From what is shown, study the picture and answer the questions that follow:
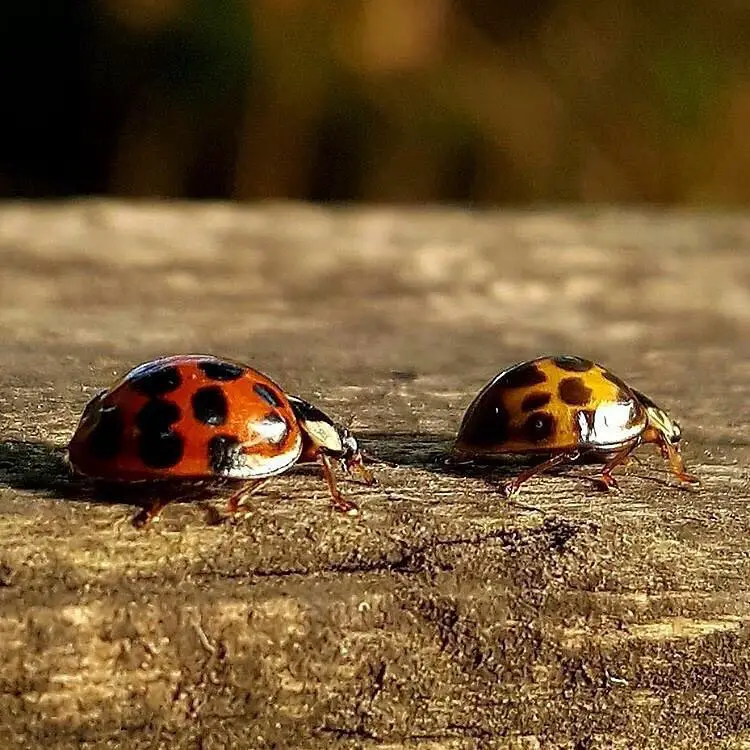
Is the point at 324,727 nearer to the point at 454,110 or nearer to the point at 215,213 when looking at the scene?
the point at 215,213

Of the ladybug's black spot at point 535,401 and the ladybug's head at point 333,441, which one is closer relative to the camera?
the ladybug's head at point 333,441

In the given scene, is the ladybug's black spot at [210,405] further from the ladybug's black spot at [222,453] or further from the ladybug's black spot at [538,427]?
the ladybug's black spot at [538,427]

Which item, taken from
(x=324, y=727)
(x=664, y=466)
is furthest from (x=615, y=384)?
(x=324, y=727)

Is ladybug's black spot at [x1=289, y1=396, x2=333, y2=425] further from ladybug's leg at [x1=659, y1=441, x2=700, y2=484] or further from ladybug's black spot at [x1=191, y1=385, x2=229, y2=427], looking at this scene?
ladybug's leg at [x1=659, y1=441, x2=700, y2=484]

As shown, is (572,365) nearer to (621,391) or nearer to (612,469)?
(621,391)

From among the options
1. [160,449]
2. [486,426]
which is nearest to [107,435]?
[160,449]

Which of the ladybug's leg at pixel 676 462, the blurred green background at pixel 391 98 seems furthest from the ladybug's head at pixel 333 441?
the blurred green background at pixel 391 98
